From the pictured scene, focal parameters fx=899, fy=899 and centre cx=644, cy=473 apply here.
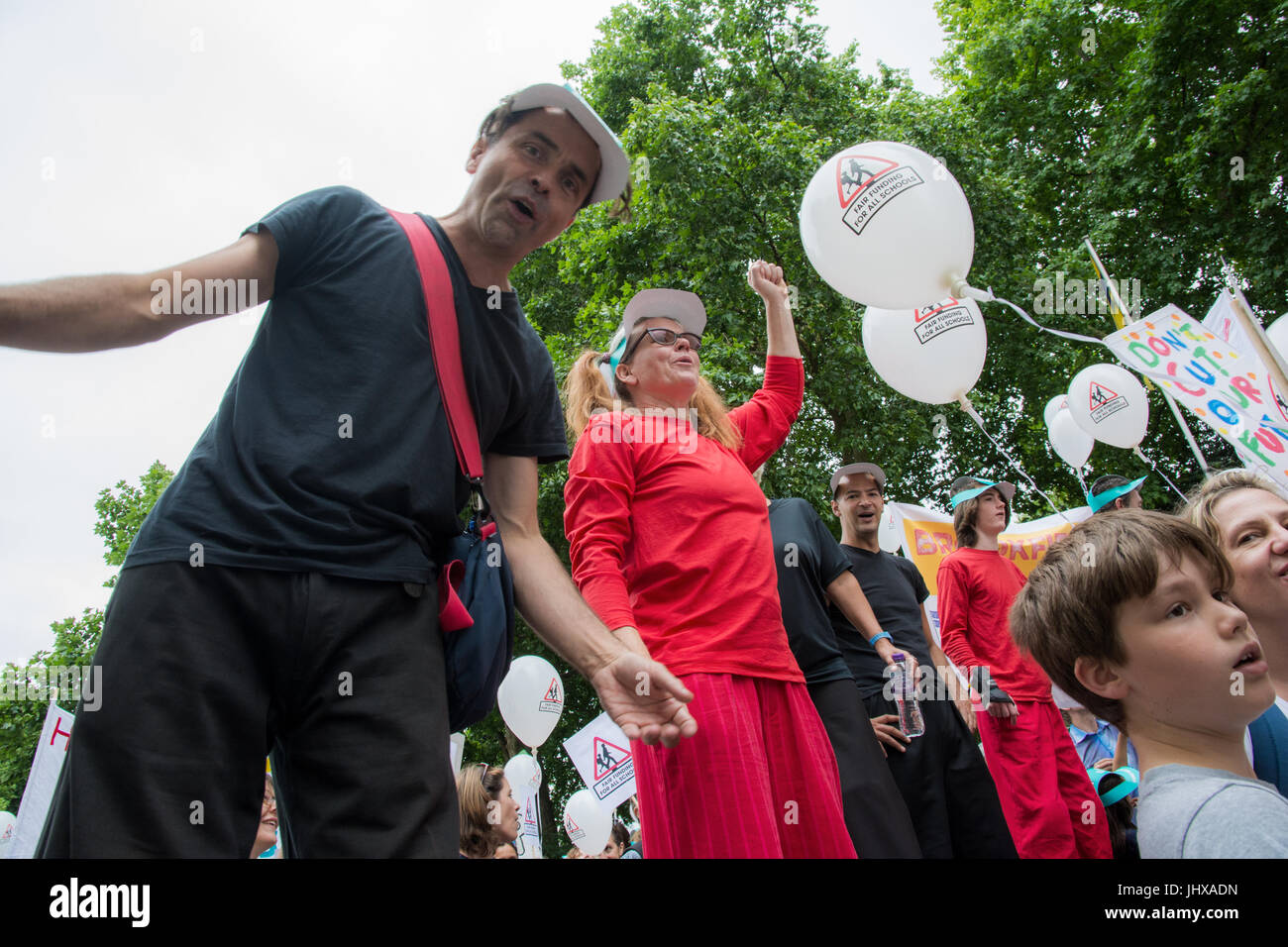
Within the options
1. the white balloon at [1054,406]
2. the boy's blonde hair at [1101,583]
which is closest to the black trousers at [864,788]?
the boy's blonde hair at [1101,583]

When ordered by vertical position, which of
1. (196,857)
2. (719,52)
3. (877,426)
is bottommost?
(196,857)

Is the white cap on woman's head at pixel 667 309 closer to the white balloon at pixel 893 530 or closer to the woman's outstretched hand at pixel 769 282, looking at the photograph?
the woman's outstretched hand at pixel 769 282

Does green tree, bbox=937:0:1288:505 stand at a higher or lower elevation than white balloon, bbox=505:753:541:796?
higher

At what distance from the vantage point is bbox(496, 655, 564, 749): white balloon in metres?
9.84

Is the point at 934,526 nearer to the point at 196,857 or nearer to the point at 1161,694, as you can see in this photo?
the point at 1161,694

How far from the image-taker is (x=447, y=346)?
65.9 inches

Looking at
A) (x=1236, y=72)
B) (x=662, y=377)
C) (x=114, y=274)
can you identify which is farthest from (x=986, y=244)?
(x=114, y=274)

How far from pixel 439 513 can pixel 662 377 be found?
5.08ft

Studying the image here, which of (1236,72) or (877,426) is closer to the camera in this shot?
(877,426)

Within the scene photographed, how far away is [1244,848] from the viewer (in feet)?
4.39

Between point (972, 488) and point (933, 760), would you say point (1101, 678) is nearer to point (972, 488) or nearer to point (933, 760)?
point (933, 760)

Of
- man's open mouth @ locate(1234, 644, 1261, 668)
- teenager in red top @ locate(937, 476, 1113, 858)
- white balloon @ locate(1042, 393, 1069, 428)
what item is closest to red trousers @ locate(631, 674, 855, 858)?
man's open mouth @ locate(1234, 644, 1261, 668)

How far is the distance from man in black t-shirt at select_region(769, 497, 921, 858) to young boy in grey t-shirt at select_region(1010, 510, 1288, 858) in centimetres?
104

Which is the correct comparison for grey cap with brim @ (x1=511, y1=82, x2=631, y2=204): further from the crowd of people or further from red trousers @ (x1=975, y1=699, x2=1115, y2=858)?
red trousers @ (x1=975, y1=699, x2=1115, y2=858)
